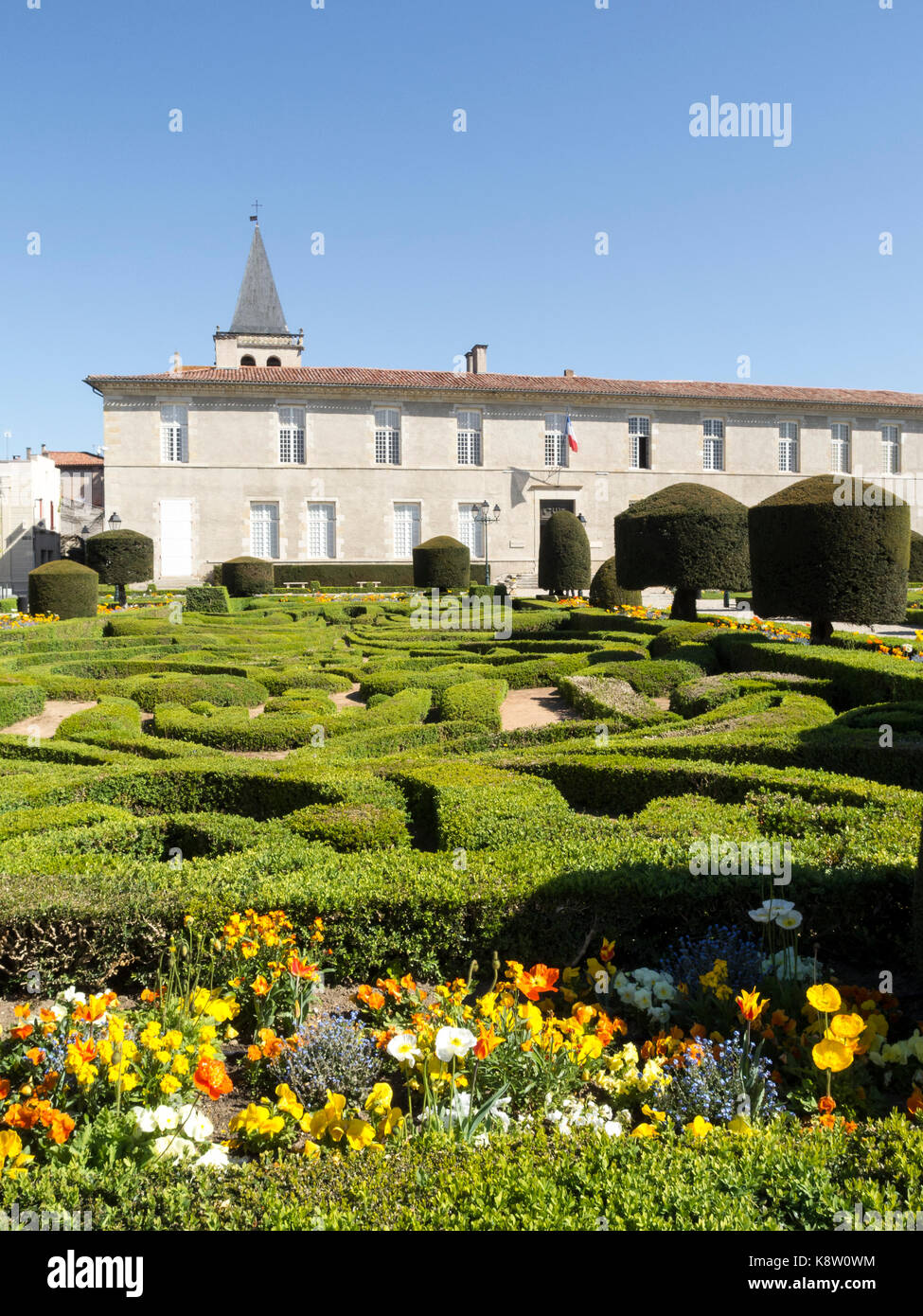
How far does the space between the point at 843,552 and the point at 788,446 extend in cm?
2809

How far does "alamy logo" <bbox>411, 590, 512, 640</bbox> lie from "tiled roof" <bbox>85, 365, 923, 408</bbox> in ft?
43.7

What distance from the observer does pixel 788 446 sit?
35375mm

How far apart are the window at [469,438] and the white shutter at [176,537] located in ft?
31.2

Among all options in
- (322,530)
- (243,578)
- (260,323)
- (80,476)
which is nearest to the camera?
(243,578)

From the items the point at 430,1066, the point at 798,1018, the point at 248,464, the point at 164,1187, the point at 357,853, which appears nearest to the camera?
the point at 164,1187

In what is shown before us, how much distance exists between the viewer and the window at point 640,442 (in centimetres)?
3388

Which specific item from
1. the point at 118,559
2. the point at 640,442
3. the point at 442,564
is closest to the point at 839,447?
the point at 640,442

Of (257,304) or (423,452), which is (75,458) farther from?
(423,452)

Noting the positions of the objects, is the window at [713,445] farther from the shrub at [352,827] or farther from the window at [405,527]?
the shrub at [352,827]

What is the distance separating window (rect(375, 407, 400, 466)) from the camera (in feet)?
105

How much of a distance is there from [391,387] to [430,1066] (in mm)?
30860
